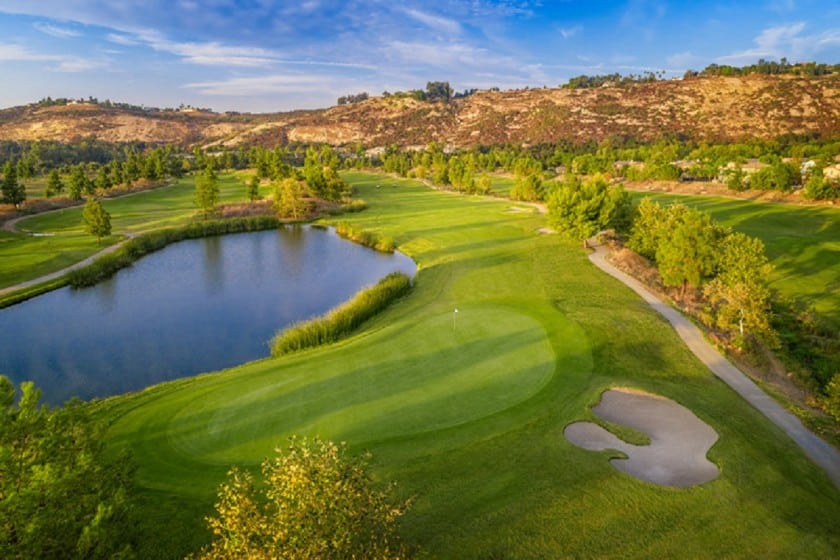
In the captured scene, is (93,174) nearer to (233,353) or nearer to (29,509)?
(233,353)

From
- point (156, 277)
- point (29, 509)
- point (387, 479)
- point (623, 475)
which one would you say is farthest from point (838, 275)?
point (156, 277)

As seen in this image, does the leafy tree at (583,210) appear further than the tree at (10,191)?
No

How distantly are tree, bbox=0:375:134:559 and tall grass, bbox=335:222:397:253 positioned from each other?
1964 inches

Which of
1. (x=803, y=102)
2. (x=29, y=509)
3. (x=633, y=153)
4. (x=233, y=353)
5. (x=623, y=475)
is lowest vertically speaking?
(x=233, y=353)

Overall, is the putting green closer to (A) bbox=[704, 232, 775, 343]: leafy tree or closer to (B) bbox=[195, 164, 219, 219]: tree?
(A) bbox=[704, 232, 775, 343]: leafy tree

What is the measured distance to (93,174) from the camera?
11775cm

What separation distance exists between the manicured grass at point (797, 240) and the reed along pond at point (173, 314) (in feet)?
114

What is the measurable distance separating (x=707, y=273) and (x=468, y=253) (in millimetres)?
22824

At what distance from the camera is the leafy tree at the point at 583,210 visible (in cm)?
5478

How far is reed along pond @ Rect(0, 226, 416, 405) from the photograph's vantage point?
95.7ft

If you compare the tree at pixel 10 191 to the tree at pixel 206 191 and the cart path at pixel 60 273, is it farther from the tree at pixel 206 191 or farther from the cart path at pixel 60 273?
the cart path at pixel 60 273

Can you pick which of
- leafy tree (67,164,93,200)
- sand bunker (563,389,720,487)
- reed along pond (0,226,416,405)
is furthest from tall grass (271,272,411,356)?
leafy tree (67,164,93,200)

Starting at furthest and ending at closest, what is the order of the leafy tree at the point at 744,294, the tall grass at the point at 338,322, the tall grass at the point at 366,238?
1. the tall grass at the point at 366,238
2. the tall grass at the point at 338,322
3. the leafy tree at the point at 744,294

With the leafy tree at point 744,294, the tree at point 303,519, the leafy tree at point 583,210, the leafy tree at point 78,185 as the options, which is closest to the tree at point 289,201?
the leafy tree at point 78,185
